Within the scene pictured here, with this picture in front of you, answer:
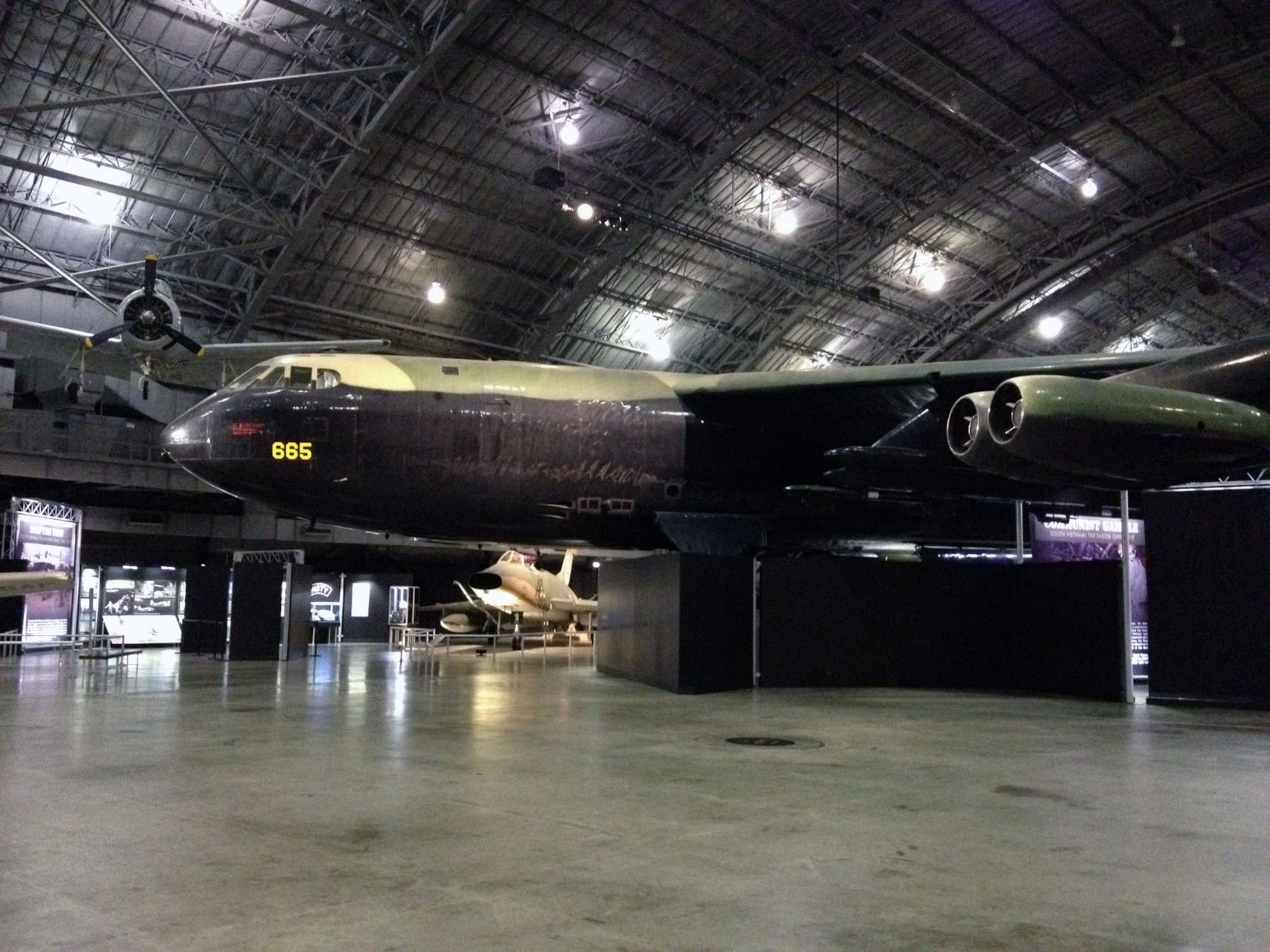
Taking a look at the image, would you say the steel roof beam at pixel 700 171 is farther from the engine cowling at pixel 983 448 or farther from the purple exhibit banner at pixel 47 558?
the engine cowling at pixel 983 448

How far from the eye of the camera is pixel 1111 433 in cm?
1034

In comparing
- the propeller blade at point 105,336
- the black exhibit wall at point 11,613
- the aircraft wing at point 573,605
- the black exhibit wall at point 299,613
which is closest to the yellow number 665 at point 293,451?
the black exhibit wall at point 299,613

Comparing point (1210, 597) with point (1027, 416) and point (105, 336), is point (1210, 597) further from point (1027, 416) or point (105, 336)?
point (105, 336)

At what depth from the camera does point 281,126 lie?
30625mm

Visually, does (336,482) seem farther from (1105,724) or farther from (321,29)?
(321,29)

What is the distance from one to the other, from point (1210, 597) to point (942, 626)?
4437 millimetres

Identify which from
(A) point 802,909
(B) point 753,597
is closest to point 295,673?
(B) point 753,597

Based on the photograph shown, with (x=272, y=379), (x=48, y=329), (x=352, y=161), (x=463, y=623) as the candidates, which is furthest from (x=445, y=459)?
(x=463, y=623)

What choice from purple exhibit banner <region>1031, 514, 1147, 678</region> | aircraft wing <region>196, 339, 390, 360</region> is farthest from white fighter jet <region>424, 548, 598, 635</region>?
purple exhibit banner <region>1031, 514, 1147, 678</region>

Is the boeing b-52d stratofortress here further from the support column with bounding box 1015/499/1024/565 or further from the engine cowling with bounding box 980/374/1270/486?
the support column with bounding box 1015/499/1024/565

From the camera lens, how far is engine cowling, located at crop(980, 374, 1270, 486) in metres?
10.2

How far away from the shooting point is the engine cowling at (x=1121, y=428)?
33.6 feet

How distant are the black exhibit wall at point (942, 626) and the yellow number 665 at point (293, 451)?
7.71 metres

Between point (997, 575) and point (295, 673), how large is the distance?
14334 mm
